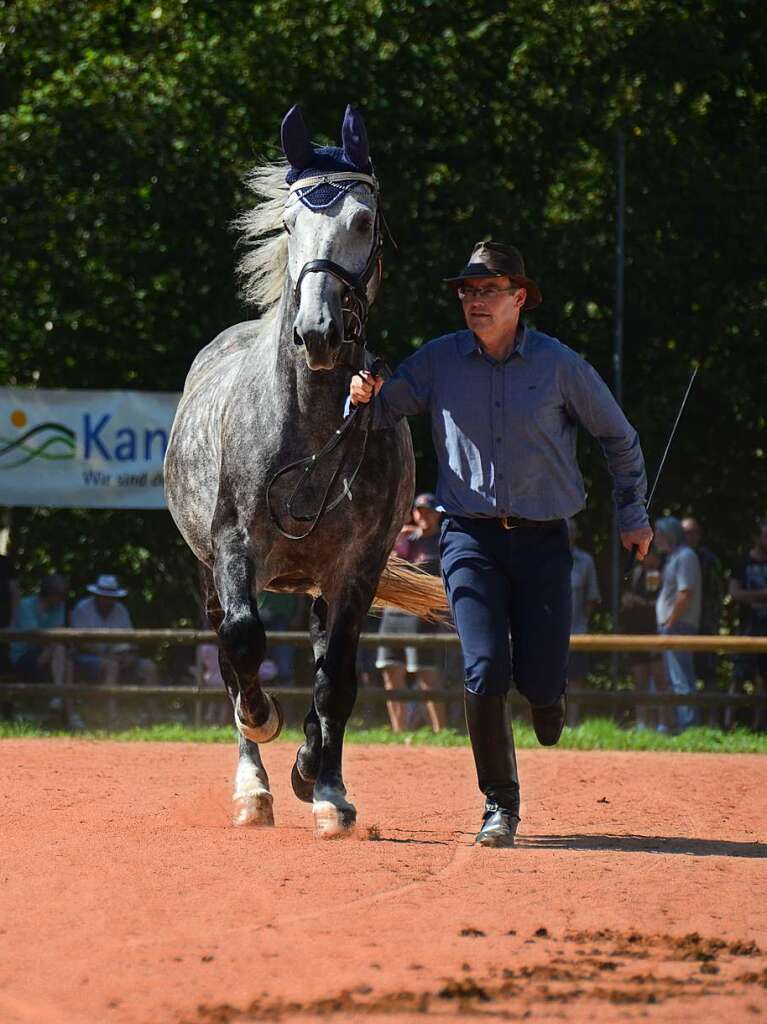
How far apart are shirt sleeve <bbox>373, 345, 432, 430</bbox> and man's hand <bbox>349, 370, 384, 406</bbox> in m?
0.18

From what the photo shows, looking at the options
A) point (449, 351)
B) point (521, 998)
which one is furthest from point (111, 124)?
point (521, 998)

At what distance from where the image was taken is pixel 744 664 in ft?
45.3

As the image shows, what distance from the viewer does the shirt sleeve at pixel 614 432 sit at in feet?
20.9

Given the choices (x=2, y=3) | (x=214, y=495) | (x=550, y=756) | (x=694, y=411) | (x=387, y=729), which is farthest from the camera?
(x=2, y=3)

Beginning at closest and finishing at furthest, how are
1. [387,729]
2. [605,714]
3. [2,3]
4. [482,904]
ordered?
[482,904], [387,729], [605,714], [2,3]

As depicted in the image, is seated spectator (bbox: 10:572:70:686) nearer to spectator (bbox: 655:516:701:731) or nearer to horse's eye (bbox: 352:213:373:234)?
spectator (bbox: 655:516:701:731)

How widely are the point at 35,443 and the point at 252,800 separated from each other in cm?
724

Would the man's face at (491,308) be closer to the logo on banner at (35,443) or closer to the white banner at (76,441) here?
the white banner at (76,441)

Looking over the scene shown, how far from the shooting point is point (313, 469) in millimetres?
6574

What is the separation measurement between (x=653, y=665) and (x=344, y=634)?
7561 mm

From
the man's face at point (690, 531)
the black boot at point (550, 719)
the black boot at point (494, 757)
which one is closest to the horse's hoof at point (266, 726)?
the black boot at point (494, 757)

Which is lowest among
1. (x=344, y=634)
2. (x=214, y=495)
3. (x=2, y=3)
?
(x=344, y=634)

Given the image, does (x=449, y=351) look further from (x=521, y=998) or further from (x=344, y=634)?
(x=521, y=998)

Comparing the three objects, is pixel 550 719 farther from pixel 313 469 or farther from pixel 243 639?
pixel 313 469
